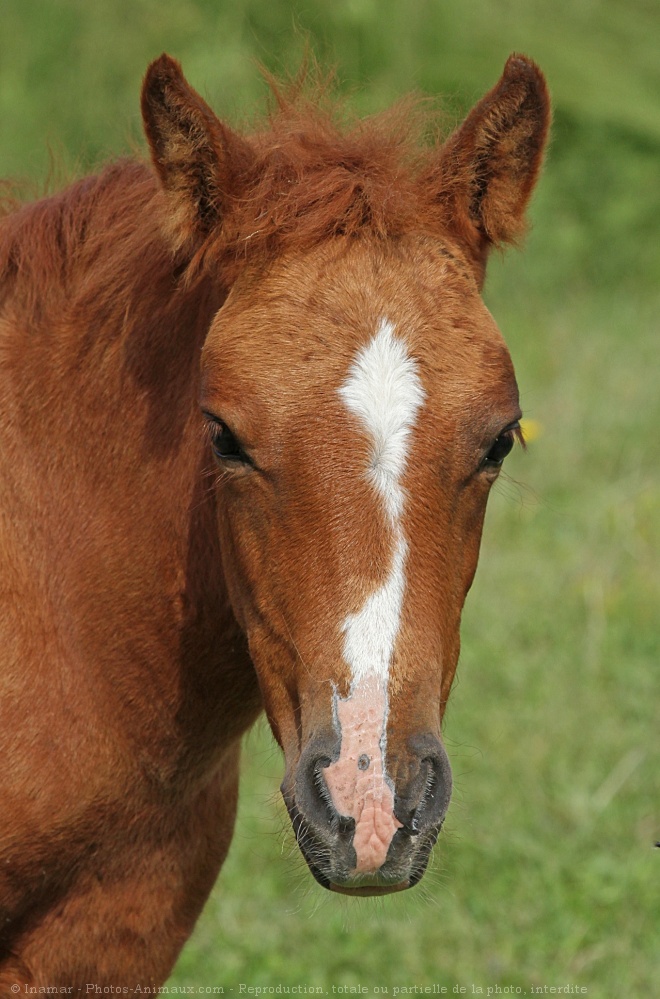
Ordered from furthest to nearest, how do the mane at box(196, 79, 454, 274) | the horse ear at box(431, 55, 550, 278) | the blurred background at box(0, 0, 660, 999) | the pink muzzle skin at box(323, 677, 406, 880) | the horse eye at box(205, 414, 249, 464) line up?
the blurred background at box(0, 0, 660, 999) < the horse ear at box(431, 55, 550, 278) < the mane at box(196, 79, 454, 274) < the horse eye at box(205, 414, 249, 464) < the pink muzzle skin at box(323, 677, 406, 880)

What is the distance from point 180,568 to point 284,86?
1.44 metres

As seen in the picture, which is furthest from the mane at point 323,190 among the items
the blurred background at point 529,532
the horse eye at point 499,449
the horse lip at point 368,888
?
the horse lip at point 368,888

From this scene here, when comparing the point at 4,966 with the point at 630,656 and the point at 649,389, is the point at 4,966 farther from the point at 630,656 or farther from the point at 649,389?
the point at 649,389

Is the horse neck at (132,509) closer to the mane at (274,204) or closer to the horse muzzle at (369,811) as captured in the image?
the mane at (274,204)

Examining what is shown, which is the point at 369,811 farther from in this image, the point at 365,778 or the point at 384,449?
the point at 384,449

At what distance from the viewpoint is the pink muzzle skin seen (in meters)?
2.40

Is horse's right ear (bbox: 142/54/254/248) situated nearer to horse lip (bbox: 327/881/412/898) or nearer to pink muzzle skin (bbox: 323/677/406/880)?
pink muzzle skin (bbox: 323/677/406/880)

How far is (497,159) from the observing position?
304 cm

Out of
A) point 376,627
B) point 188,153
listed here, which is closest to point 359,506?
point 376,627

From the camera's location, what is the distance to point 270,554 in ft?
8.92

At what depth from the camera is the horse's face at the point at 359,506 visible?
2449mm

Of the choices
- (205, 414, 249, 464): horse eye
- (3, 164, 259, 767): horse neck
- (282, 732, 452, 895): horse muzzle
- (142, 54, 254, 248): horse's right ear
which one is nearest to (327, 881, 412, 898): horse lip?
(282, 732, 452, 895): horse muzzle

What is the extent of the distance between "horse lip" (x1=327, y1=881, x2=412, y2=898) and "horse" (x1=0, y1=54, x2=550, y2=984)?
13 mm

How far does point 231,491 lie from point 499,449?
0.64 m
